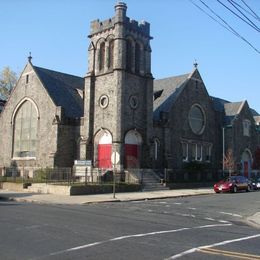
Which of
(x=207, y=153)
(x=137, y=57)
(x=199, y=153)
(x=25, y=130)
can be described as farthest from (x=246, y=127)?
(x=25, y=130)

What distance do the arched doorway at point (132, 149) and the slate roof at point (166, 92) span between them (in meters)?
5.15

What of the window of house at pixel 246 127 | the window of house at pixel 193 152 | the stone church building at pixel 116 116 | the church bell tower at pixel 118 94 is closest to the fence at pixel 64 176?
the stone church building at pixel 116 116

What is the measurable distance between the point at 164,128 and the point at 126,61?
25.8 feet

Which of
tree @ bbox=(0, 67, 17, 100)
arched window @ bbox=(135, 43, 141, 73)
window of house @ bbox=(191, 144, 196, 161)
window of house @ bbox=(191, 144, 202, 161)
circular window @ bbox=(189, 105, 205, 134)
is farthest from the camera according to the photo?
tree @ bbox=(0, 67, 17, 100)

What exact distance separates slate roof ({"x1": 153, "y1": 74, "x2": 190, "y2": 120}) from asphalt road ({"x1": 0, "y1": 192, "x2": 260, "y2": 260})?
89.9ft

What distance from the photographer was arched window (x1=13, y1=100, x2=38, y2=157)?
43656mm

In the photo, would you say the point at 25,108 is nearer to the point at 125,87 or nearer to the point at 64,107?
the point at 64,107

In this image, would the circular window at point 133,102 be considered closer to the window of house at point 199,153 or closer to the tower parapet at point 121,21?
the tower parapet at point 121,21

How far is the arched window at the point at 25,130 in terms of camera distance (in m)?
43.7

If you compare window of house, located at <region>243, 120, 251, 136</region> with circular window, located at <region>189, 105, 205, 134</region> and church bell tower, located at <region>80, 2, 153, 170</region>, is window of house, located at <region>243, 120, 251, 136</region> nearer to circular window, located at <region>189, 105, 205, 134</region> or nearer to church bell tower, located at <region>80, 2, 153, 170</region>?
circular window, located at <region>189, 105, 205, 134</region>

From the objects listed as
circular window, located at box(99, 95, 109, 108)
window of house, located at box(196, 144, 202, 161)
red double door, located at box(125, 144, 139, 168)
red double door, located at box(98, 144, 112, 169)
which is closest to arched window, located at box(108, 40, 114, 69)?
circular window, located at box(99, 95, 109, 108)

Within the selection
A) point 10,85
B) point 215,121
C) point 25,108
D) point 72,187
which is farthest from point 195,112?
point 10,85

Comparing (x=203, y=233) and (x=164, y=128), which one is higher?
(x=164, y=128)

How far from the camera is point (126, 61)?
3900 cm
